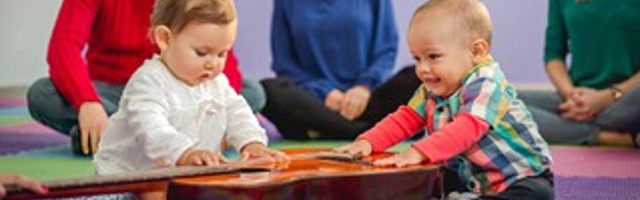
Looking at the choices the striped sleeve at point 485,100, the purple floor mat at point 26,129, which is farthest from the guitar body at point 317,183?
the purple floor mat at point 26,129

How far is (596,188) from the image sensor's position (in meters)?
1.97

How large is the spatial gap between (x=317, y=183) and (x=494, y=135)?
318 millimetres

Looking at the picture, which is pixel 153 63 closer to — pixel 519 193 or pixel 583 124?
pixel 519 193

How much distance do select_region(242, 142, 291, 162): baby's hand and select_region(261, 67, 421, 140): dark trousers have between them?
4.10 ft

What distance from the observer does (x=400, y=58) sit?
3969 mm

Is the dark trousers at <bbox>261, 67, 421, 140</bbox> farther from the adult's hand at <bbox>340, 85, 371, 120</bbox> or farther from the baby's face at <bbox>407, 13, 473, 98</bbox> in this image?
the baby's face at <bbox>407, 13, 473, 98</bbox>

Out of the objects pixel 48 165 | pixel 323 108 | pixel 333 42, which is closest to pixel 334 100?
pixel 323 108

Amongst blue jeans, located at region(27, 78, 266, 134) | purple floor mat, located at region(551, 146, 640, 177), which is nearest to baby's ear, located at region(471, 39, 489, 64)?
purple floor mat, located at region(551, 146, 640, 177)

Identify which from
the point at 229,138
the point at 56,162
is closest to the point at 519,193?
the point at 229,138

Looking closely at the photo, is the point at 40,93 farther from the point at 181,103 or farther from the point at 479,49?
the point at 479,49

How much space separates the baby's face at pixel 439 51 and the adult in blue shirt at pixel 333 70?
133 centimetres

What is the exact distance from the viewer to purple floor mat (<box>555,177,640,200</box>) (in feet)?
6.10

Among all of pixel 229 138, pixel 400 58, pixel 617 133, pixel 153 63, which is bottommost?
pixel 400 58

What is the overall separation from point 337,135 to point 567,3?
2.24 feet
